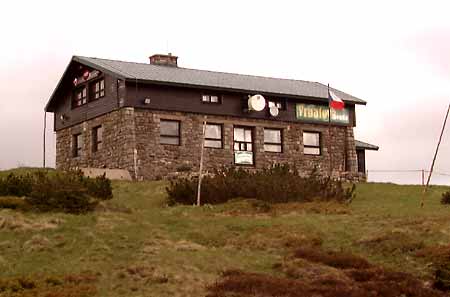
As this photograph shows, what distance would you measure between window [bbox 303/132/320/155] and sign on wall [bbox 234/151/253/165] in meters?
3.60

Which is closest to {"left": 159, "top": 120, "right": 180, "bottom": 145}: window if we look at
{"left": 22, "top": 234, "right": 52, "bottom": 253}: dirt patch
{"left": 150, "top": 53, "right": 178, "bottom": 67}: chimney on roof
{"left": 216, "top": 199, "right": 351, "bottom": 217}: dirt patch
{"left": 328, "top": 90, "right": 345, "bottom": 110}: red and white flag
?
{"left": 150, "top": 53, "right": 178, "bottom": 67}: chimney on roof

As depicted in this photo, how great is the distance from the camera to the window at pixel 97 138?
154 ft

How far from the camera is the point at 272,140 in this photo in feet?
159

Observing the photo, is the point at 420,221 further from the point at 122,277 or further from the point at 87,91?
the point at 87,91

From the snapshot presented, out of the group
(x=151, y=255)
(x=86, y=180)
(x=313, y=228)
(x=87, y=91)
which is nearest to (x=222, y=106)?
(x=87, y=91)

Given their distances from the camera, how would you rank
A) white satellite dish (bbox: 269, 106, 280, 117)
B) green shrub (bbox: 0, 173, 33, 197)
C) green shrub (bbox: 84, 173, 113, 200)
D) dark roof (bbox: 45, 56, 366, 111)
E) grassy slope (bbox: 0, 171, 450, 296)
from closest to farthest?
1. grassy slope (bbox: 0, 171, 450, 296)
2. green shrub (bbox: 0, 173, 33, 197)
3. green shrub (bbox: 84, 173, 113, 200)
4. dark roof (bbox: 45, 56, 366, 111)
5. white satellite dish (bbox: 269, 106, 280, 117)

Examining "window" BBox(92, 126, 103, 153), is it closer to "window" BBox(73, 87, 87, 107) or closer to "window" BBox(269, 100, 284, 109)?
"window" BBox(73, 87, 87, 107)

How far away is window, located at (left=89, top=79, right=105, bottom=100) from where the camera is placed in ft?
154

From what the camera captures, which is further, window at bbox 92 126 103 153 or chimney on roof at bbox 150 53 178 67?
chimney on roof at bbox 150 53 178 67

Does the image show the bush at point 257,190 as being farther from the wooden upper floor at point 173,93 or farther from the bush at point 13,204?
the wooden upper floor at point 173,93

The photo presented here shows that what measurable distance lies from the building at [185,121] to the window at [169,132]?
0.05 m

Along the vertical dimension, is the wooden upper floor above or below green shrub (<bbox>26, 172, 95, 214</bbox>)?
above

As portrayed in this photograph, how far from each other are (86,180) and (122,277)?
46.2 feet

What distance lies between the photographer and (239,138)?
156ft
